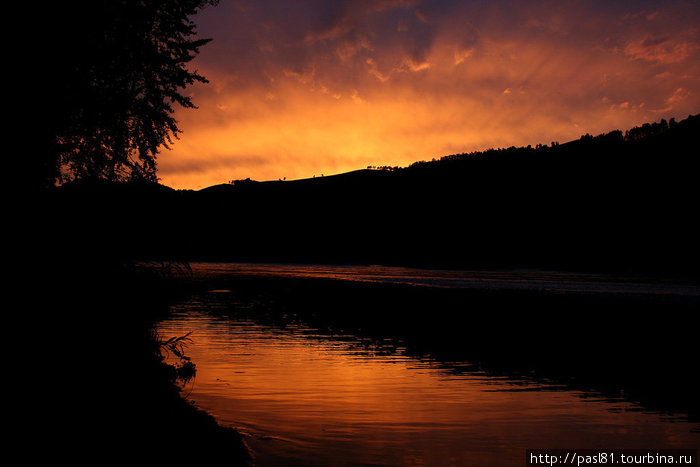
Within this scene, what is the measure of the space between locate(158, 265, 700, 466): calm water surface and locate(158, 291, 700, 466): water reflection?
0.06 feet

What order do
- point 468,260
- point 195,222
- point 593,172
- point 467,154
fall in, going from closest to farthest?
point 195,222 → point 468,260 → point 593,172 → point 467,154

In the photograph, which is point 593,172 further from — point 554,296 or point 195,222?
point 195,222

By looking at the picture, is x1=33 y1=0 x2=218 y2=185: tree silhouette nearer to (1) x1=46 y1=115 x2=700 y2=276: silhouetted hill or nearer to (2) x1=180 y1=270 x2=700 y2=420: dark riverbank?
(2) x1=180 y1=270 x2=700 y2=420: dark riverbank

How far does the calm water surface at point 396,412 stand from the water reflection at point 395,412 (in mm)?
18

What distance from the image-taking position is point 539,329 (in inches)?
845

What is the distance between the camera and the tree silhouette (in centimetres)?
889

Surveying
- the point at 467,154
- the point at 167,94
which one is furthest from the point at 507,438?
the point at 467,154

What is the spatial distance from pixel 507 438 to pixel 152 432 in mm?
5269

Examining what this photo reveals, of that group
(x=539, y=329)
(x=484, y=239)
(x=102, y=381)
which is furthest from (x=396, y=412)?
(x=484, y=239)

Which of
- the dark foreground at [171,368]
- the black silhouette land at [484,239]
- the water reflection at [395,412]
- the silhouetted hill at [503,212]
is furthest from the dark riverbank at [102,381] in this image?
the silhouetted hill at [503,212]

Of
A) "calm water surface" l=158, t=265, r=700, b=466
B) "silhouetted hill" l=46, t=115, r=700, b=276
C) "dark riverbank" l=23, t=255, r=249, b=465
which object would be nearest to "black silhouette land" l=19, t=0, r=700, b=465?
"dark riverbank" l=23, t=255, r=249, b=465

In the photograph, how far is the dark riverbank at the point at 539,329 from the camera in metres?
13.5

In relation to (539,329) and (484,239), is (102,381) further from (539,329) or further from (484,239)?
(484,239)

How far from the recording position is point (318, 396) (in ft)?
36.8
